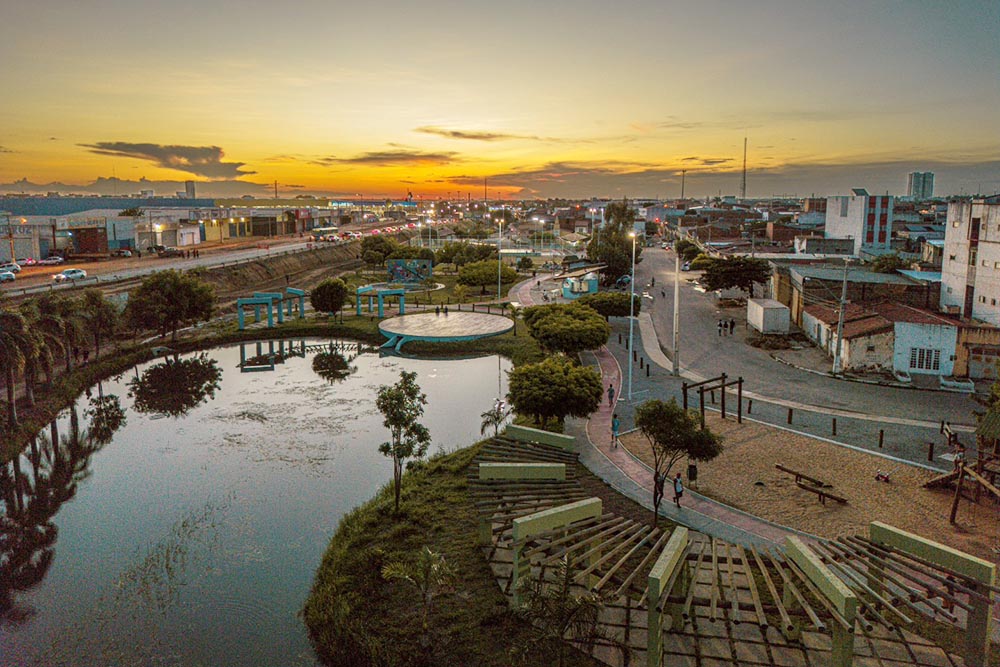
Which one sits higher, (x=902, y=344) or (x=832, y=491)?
(x=902, y=344)

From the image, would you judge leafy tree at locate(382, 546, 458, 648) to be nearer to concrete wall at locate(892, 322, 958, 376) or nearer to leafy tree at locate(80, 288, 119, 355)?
concrete wall at locate(892, 322, 958, 376)

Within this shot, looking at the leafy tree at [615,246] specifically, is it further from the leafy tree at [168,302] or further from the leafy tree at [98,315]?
the leafy tree at [98,315]

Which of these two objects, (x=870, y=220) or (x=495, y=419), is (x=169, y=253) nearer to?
(x=495, y=419)

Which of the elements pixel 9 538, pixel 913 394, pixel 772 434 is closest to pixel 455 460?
pixel 772 434

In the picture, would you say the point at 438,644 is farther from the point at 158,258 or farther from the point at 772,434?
the point at 158,258

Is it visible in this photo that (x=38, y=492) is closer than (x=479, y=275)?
Yes

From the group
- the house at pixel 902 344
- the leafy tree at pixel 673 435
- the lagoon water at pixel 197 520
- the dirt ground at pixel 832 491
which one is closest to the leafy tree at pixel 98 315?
the lagoon water at pixel 197 520

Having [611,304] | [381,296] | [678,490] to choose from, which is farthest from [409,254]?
[678,490]
